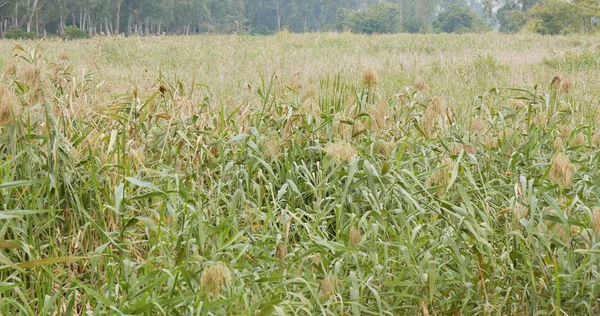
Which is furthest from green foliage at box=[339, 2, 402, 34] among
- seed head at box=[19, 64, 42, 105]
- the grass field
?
seed head at box=[19, 64, 42, 105]

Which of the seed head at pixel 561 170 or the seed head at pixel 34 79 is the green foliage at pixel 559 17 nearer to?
the seed head at pixel 561 170

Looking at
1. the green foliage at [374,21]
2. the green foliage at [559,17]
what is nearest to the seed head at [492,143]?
the green foliage at [559,17]

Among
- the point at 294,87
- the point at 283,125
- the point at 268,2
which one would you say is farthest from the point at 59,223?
the point at 268,2

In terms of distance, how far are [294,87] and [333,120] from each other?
77 cm

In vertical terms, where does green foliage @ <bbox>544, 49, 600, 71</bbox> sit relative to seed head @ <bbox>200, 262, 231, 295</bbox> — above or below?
above

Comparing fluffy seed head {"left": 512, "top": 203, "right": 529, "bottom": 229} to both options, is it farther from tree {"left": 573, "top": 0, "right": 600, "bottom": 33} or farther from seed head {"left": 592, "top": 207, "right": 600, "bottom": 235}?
tree {"left": 573, "top": 0, "right": 600, "bottom": 33}

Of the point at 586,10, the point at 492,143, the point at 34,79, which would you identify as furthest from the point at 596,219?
the point at 586,10

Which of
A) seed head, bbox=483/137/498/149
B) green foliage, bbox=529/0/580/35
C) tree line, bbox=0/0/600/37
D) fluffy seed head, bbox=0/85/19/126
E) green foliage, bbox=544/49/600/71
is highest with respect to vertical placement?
tree line, bbox=0/0/600/37

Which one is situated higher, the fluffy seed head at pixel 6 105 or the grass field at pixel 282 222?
the fluffy seed head at pixel 6 105

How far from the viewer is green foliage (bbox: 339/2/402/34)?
8838 cm

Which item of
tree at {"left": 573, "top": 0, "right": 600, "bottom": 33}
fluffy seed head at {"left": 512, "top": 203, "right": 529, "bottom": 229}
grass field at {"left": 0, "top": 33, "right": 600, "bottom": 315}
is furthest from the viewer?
tree at {"left": 573, "top": 0, "right": 600, "bottom": 33}

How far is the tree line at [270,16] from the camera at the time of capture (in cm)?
4006

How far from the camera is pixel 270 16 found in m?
108

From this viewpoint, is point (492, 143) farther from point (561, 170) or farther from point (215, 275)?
point (215, 275)
